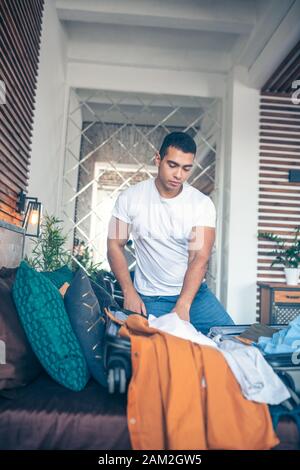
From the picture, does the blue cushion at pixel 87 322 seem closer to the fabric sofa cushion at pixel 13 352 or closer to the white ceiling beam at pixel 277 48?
the fabric sofa cushion at pixel 13 352

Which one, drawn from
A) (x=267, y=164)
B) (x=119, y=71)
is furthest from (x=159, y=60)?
(x=267, y=164)

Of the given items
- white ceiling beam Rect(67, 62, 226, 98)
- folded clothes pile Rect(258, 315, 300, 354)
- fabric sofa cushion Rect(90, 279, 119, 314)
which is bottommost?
folded clothes pile Rect(258, 315, 300, 354)

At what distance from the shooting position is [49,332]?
1.13 m

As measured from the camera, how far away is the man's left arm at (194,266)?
5.38 feet

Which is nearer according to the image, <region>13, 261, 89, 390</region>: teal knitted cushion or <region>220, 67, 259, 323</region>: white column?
<region>13, 261, 89, 390</region>: teal knitted cushion

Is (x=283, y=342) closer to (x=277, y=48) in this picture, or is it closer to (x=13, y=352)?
(x=13, y=352)

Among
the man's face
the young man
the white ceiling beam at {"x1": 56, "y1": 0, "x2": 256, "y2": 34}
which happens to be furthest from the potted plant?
the man's face

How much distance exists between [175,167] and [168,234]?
35 cm

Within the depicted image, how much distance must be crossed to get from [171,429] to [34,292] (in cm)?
60

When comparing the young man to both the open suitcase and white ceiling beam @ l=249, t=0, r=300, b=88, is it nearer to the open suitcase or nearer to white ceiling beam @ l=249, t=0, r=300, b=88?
the open suitcase

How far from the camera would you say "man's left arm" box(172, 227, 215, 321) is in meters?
1.64

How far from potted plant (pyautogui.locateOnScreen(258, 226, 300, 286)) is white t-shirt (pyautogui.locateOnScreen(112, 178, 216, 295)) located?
82.1 inches

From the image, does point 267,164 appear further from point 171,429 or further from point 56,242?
point 171,429

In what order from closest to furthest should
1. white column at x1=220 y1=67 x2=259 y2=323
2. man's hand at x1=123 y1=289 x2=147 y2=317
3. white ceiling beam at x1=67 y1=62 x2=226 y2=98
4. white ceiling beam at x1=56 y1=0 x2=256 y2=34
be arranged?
man's hand at x1=123 y1=289 x2=147 y2=317
white ceiling beam at x1=56 y1=0 x2=256 y2=34
white column at x1=220 y1=67 x2=259 y2=323
white ceiling beam at x1=67 y1=62 x2=226 y2=98
